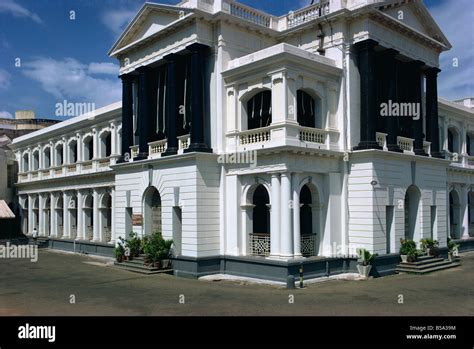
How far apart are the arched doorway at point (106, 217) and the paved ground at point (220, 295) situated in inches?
321

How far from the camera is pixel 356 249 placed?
20.0m

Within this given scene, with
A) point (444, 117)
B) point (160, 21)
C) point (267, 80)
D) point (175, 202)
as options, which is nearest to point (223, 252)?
point (175, 202)

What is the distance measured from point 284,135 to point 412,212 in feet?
28.7

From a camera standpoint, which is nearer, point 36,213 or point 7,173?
point 36,213

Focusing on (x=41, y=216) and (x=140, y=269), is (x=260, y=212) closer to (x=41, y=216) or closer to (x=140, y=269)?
(x=140, y=269)

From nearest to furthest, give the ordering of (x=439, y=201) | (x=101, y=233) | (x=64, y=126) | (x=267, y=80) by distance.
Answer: (x=267, y=80)
(x=439, y=201)
(x=101, y=233)
(x=64, y=126)

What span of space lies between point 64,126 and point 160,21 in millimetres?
15318

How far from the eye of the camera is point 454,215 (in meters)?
30.9

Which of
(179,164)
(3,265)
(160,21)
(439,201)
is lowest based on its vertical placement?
(3,265)

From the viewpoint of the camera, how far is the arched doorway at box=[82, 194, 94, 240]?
105ft

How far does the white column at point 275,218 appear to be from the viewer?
61.2 ft

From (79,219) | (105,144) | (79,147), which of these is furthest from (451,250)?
(79,147)

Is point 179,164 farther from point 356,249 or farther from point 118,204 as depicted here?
point 356,249

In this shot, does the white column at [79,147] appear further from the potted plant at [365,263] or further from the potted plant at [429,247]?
the potted plant at [429,247]
